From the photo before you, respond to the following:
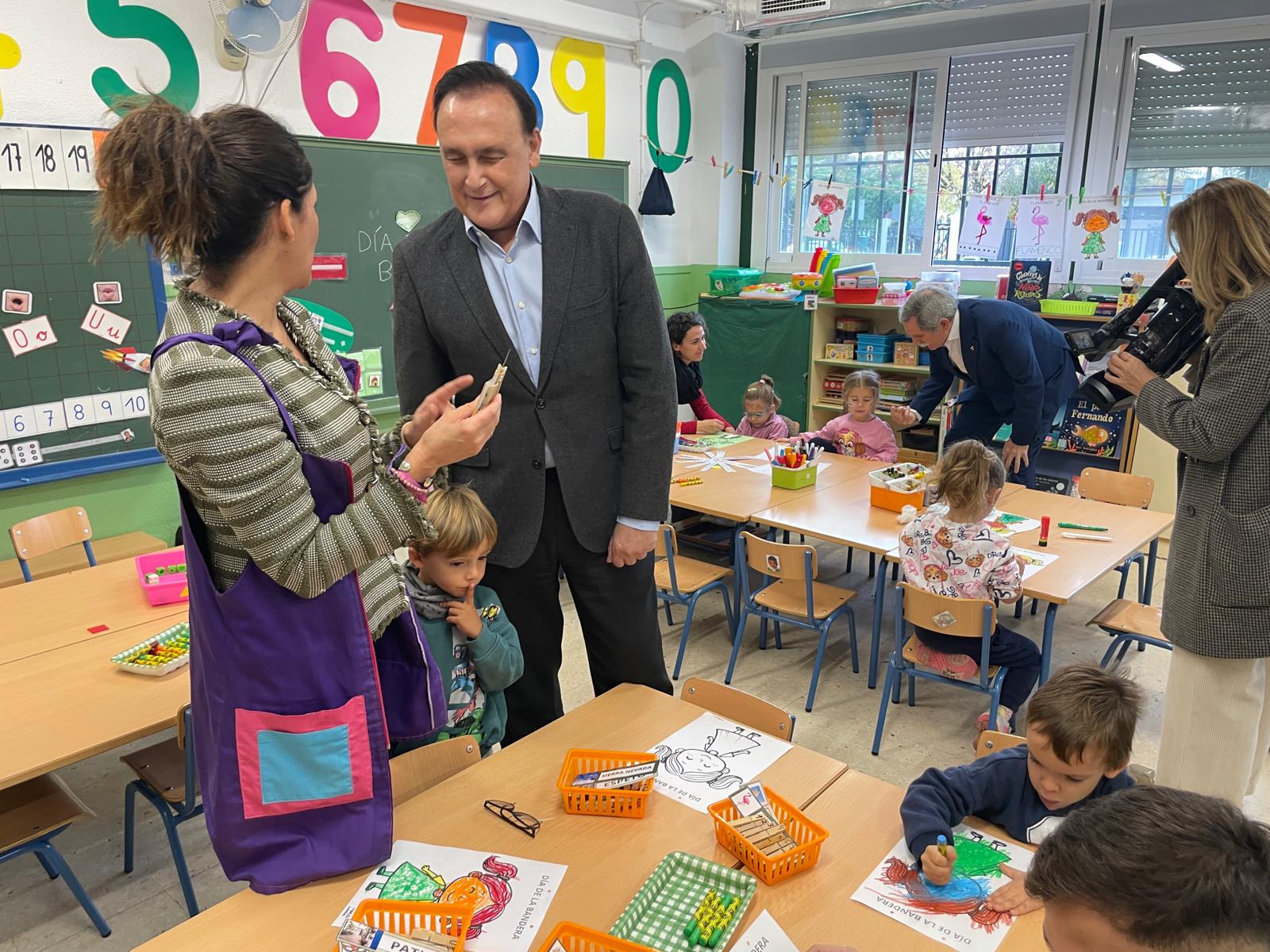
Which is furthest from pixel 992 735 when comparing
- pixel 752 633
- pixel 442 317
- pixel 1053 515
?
pixel 752 633

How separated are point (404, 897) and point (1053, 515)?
9.91 ft

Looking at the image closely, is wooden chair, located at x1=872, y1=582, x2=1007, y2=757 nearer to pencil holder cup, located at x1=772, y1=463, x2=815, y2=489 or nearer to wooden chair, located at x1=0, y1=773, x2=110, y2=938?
pencil holder cup, located at x1=772, y1=463, x2=815, y2=489

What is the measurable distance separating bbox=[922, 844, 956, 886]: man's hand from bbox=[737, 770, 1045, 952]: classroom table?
8cm

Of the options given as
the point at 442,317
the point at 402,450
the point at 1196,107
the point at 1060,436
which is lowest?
the point at 1060,436

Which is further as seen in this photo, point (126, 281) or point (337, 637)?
point (126, 281)

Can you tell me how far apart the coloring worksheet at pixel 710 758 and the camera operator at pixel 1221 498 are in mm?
1142

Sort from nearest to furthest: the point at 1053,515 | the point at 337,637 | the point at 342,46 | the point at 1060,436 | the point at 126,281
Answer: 1. the point at 337,637
2. the point at 1053,515
3. the point at 126,281
4. the point at 342,46
5. the point at 1060,436

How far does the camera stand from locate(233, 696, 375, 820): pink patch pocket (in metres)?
1.25

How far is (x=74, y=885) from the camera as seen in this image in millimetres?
2188

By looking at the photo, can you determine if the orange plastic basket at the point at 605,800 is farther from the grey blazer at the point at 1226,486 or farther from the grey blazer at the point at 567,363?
the grey blazer at the point at 1226,486

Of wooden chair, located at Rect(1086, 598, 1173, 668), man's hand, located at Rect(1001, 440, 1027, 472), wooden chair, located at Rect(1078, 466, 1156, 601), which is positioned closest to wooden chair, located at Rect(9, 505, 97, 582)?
wooden chair, located at Rect(1086, 598, 1173, 668)

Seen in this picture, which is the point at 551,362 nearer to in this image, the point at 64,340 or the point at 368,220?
the point at 64,340

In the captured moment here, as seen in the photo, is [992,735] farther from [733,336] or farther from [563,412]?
[733,336]

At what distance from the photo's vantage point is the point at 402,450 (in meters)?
1.54
